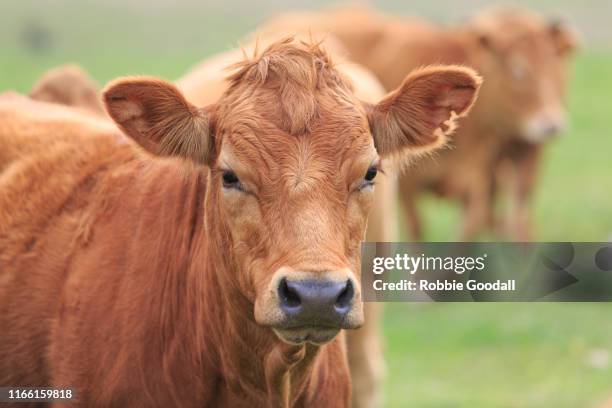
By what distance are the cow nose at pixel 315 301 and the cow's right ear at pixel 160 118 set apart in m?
0.91

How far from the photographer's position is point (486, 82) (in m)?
15.7

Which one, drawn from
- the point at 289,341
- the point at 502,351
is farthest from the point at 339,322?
the point at 502,351

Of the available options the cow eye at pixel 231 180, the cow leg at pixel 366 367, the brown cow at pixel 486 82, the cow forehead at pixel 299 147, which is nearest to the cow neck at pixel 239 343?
the cow eye at pixel 231 180

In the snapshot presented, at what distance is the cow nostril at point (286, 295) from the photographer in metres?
4.45

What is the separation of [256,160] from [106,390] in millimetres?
1204

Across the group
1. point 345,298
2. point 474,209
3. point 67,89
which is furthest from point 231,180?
point 474,209

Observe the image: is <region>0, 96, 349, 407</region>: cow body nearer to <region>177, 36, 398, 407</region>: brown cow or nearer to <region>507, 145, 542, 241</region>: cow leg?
<region>177, 36, 398, 407</region>: brown cow

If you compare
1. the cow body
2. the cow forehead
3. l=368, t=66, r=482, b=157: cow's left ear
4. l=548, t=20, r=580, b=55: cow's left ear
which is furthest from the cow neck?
l=548, t=20, r=580, b=55: cow's left ear

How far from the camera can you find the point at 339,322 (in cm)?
→ 447

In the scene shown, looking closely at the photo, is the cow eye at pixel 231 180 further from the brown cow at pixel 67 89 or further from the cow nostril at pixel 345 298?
the brown cow at pixel 67 89

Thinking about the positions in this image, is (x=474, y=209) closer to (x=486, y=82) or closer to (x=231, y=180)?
(x=486, y=82)

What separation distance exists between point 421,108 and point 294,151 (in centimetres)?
77

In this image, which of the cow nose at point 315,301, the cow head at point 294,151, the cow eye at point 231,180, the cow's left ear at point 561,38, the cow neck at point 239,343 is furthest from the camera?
the cow's left ear at point 561,38

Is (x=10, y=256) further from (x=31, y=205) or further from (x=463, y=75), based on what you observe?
(x=463, y=75)
